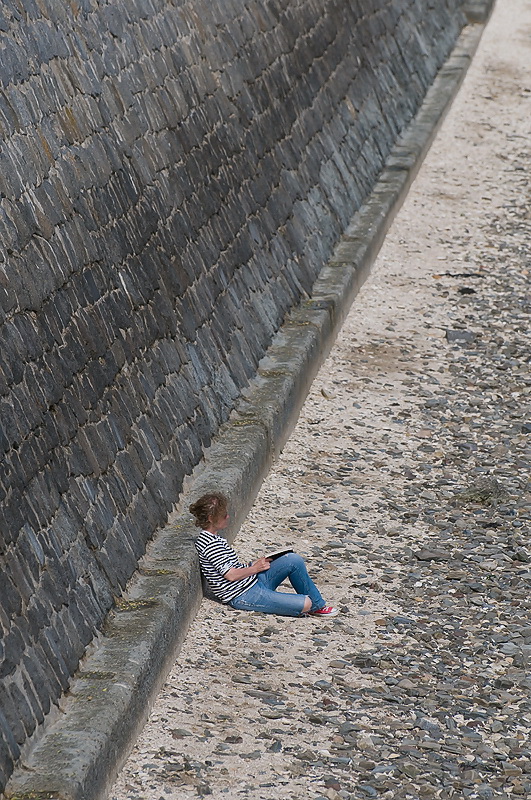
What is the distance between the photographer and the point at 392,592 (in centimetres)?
693

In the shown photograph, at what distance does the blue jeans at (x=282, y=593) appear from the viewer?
21.9 feet

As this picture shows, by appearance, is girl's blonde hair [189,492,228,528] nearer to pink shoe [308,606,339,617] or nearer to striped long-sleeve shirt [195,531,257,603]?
striped long-sleeve shirt [195,531,257,603]

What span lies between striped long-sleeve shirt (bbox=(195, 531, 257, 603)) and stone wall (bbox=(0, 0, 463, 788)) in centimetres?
33

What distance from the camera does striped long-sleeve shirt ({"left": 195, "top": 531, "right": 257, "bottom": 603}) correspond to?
6594 mm

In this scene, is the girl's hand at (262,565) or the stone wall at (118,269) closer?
the stone wall at (118,269)

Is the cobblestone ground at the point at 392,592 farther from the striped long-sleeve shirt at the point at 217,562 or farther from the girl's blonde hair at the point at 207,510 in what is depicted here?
the girl's blonde hair at the point at 207,510

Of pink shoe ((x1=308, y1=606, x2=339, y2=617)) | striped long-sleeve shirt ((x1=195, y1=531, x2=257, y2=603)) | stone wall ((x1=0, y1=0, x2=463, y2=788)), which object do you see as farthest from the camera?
pink shoe ((x1=308, y1=606, x2=339, y2=617))

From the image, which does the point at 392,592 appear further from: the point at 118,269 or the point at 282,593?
the point at 118,269

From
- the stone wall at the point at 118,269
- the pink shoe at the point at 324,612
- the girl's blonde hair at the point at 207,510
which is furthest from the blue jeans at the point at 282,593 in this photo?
the stone wall at the point at 118,269

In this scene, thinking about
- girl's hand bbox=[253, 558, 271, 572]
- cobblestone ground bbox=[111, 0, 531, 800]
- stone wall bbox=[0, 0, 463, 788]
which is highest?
stone wall bbox=[0, 0, 463, 788]

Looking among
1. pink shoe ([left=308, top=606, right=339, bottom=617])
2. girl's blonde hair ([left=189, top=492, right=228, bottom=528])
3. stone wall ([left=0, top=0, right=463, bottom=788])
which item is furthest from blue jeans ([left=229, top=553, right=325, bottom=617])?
Result: stone wall ([left=0, top=0, right=463, bottom=788])

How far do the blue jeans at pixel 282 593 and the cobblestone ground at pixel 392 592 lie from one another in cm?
7

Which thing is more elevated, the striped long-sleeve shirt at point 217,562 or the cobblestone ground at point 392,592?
the striped long-sleeve shirt at point 217,562

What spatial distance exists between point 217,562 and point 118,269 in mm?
1776
